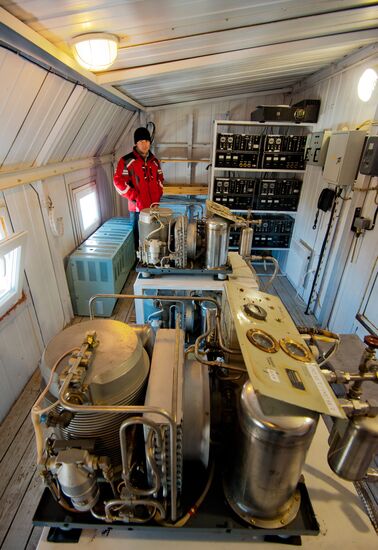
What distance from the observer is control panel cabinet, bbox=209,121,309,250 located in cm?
379

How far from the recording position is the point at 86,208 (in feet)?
13.0

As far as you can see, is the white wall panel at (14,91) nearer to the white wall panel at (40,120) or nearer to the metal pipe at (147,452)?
the white wall panel at (40,120)

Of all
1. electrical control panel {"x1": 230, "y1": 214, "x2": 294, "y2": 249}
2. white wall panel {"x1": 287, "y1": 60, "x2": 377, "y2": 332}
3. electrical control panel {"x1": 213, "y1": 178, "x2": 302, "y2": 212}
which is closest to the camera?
white wall panel {"x1": 287, "y1": 60, "x2": 377, "y2": 332}

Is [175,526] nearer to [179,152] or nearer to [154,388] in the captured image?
[154,388]

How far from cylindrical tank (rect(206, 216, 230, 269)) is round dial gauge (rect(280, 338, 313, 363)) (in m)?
1.43

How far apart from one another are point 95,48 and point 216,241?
144 cm

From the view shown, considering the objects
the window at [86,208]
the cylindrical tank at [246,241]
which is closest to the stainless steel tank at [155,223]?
the cylindrical tank at [246,241]

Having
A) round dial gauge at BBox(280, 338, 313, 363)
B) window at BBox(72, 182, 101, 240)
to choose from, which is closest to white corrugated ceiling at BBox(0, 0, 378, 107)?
window at BBox(72, 182, 101, 240)

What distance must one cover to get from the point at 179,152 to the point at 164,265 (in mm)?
3500

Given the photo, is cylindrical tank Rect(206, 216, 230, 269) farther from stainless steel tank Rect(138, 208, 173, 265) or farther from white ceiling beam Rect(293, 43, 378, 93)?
white ceiling beam Rect(293, 43, 378, 93)

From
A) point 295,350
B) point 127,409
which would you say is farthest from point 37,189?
point 295,350

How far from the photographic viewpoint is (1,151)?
6.52 ft

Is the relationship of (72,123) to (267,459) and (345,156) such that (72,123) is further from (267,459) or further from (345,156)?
(267,459)

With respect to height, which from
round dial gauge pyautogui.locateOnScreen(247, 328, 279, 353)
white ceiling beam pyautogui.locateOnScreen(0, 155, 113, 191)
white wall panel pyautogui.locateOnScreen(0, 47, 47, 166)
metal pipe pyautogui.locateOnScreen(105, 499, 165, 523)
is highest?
white wall panel pyautogui.locateOnScreen(0, 47, 47, 166)
